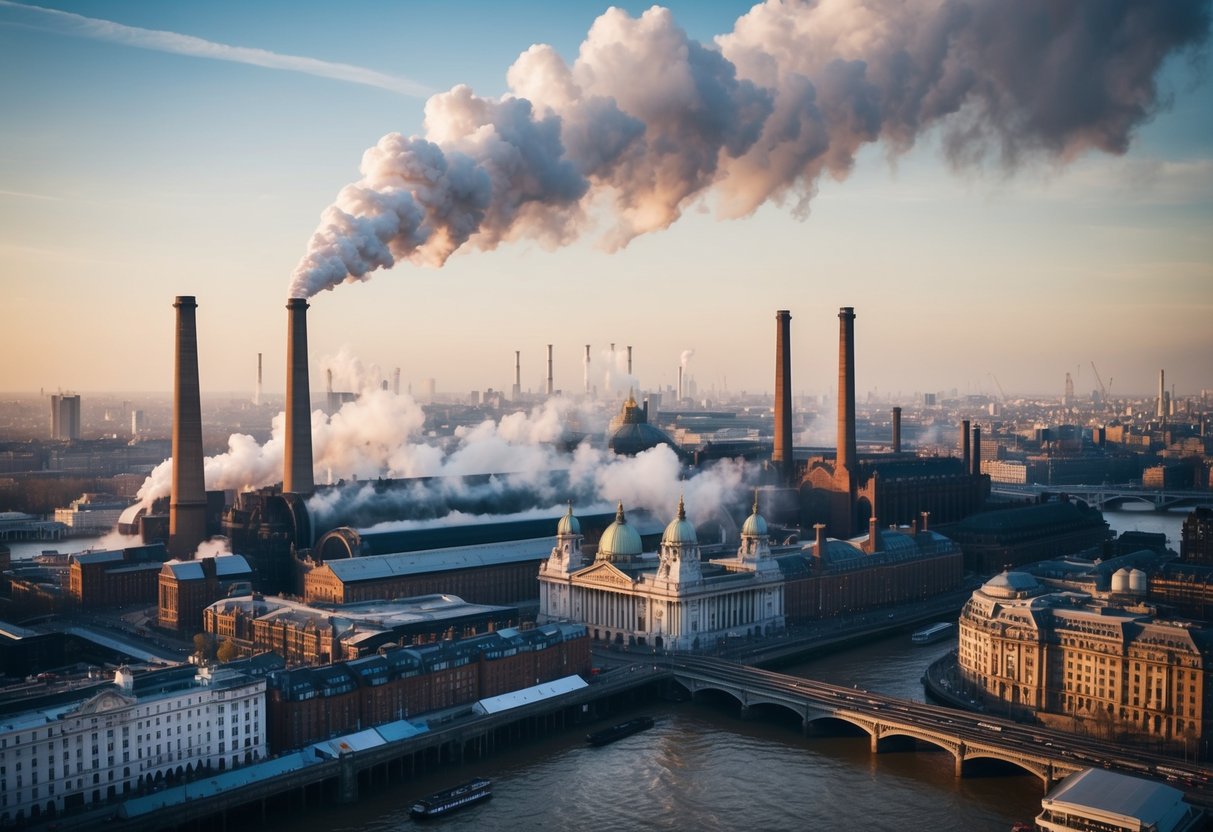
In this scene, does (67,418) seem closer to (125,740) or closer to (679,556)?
(679,556)

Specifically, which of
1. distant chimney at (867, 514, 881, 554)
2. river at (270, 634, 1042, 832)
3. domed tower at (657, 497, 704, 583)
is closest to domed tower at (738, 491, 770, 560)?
domed tower at (657, 497, 704, 583)

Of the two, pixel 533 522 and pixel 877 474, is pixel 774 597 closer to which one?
pixel 533 522

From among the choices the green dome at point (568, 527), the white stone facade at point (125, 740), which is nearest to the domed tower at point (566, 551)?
the green dome at point (568, 527)

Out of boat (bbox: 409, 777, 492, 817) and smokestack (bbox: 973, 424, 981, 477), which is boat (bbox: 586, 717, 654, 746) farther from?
smokestack (bbox: 973, 424, 981, 477)

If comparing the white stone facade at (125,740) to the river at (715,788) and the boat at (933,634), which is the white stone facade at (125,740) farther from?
the boat at (933,634)

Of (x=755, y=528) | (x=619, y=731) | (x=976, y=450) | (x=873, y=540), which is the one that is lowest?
(x=619, y=731)

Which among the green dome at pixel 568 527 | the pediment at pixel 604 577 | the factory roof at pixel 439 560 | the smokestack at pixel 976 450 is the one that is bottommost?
the pediment at pixel 604 577

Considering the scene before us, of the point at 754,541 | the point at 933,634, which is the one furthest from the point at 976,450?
the point at 754,541
